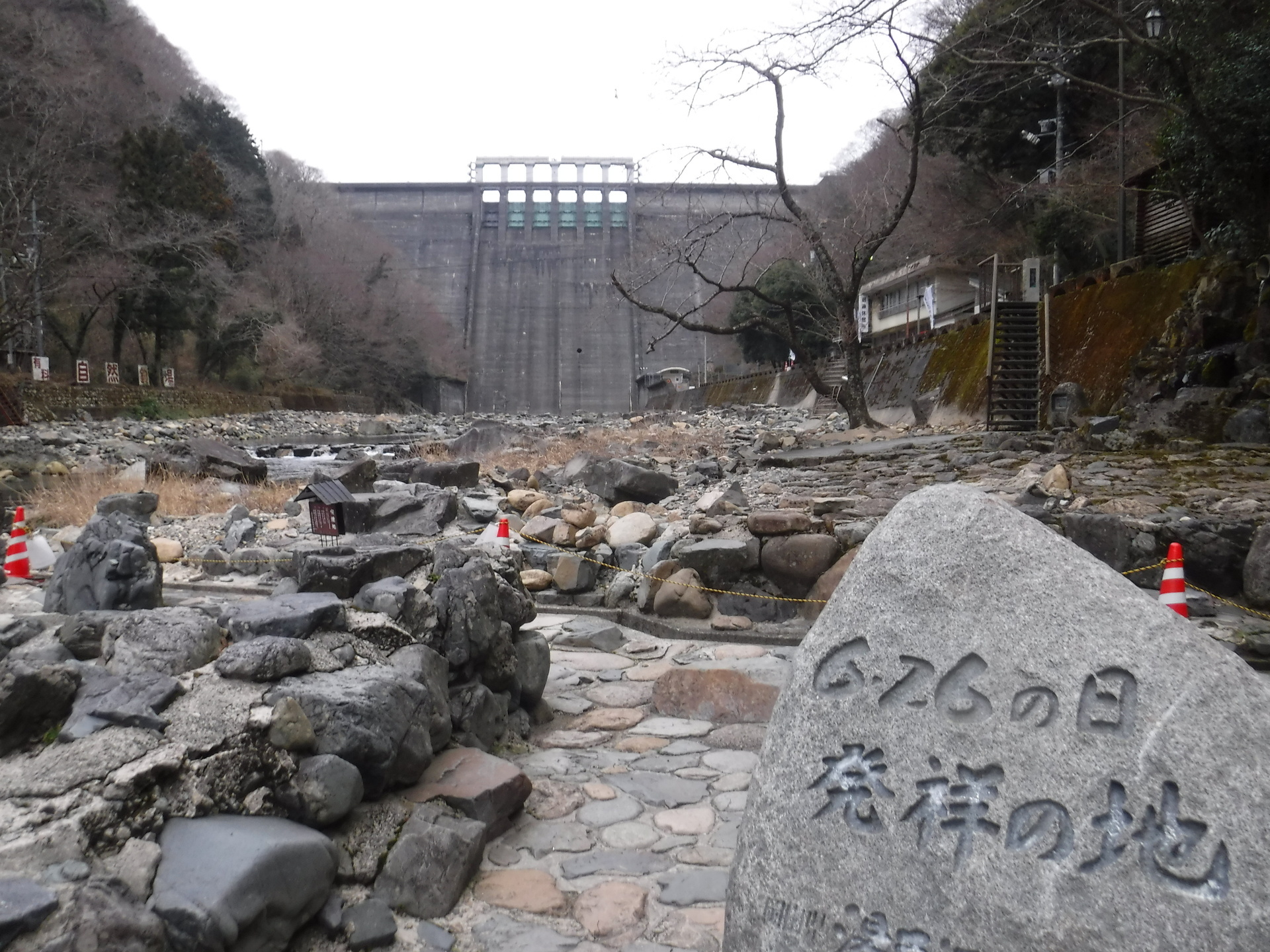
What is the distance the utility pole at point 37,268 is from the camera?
20.0 meters

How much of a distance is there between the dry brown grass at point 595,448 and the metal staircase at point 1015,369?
15.5ft

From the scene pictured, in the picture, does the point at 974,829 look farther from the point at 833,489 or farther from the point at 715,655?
the point at 833,489

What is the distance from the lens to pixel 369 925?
98.1 inches

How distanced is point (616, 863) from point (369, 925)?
0.84 meters

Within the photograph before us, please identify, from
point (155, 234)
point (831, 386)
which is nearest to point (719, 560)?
point (831, 386)

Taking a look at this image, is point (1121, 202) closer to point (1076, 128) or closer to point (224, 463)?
point (1076, 128)

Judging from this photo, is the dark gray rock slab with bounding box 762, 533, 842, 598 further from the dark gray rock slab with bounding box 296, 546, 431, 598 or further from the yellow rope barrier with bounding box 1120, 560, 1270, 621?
the dark gray rock slab with bounding box 296, 546, 431, 598

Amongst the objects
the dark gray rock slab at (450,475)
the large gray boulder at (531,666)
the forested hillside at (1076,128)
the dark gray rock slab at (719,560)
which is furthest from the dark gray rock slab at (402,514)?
the forested hillside at (1076,128)

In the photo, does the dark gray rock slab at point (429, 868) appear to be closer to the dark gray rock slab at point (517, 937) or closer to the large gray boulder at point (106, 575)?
the dark gray rock slab at point (517, 937)

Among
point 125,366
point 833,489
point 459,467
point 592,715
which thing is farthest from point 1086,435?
point 125,366

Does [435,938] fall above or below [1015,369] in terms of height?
below

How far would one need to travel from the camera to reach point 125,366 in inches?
1109

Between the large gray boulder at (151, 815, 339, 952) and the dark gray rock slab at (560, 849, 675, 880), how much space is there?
2.61 ft

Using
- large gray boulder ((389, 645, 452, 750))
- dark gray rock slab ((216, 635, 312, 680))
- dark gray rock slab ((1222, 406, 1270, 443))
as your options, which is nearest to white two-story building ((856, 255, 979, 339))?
dark gray rock slab ((1222, 406, 1270, 443))
